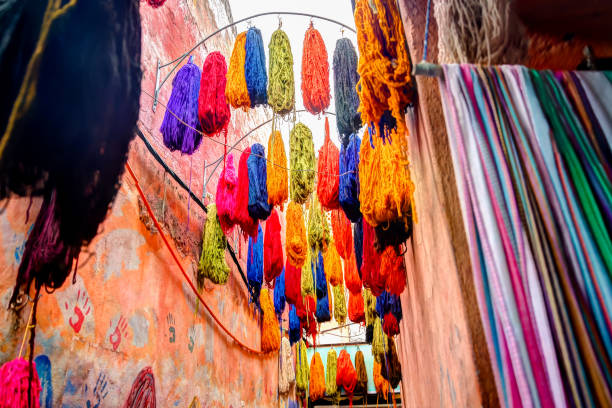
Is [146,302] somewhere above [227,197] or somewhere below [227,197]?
below

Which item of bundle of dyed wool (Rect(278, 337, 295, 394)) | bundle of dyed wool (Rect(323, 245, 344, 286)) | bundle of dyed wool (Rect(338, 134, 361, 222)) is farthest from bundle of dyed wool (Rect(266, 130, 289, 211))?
bundle of dyed wool (Rect(278, 337, 295, 394))

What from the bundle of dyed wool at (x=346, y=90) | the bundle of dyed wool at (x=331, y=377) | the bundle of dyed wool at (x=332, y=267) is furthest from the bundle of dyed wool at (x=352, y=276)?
the bundle of dyed wool at (x=331, y=377)

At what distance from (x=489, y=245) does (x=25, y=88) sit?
128 cm

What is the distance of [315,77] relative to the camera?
2883 mm

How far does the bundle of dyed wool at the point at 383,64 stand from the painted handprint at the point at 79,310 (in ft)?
6.13

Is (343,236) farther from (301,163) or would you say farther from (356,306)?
(356,306)

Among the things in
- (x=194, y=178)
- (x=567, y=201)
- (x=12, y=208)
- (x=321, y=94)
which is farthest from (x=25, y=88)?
(x=194, y=178)

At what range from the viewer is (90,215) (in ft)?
4.33

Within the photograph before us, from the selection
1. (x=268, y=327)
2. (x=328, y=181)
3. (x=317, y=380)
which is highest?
(x=328, y=181)

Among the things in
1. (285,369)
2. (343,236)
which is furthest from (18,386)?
(285,369)

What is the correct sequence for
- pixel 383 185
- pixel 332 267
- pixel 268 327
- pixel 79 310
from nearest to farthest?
1. pixel 383 185
2. pixel 79 310
3. pixel 332 267
4. pixel 268 327

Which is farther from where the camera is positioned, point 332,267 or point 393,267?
point 332,267

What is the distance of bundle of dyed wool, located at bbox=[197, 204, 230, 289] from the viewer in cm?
373

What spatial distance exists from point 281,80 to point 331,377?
7250 millimetres
